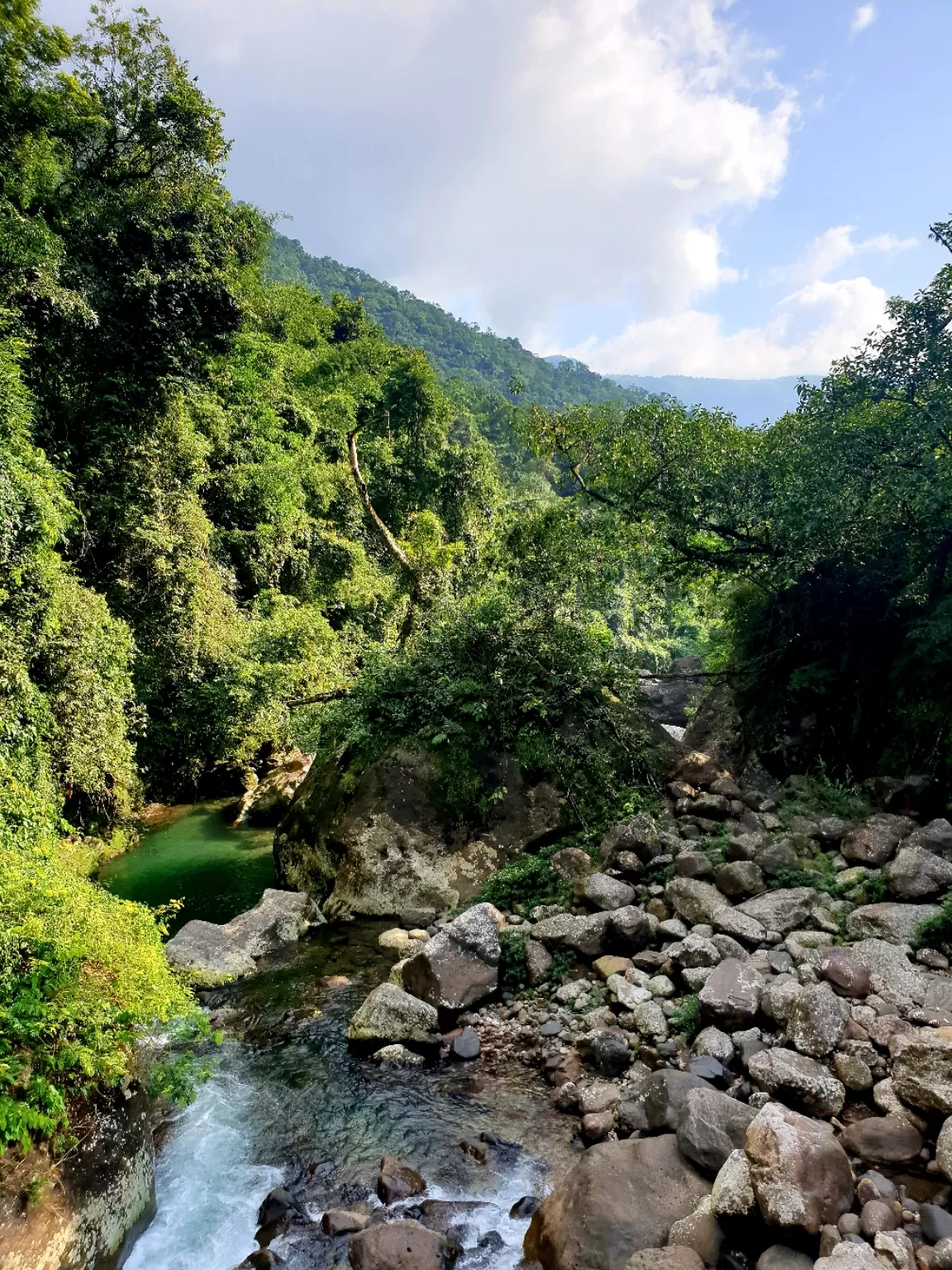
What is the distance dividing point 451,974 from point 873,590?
964 cm

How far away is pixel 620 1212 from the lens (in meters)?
5.03

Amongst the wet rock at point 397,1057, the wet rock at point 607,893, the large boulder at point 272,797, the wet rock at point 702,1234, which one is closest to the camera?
the wet rock at point 702,1234

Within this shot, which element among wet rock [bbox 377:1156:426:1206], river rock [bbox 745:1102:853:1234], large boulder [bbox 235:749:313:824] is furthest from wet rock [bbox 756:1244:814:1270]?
large boulder [bbox 235:749:313:824]

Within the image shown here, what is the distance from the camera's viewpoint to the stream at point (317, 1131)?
5594mm

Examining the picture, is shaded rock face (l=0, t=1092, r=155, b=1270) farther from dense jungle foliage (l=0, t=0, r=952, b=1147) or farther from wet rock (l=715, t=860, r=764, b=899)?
wet rock (l=715, t=860, r=764, b=899)

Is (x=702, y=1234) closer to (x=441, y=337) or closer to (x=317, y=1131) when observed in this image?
(x=317, y=1131)

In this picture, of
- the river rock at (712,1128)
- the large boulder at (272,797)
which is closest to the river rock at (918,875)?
the river rock at (712,1128)

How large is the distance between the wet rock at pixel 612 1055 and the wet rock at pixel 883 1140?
2309 millimetres

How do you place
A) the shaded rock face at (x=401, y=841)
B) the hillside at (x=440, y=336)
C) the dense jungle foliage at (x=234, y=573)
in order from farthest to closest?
1. the hillside at (x=440, y=336)
2. the shaded rock face at (x=401, y=841)
3. the dense jungle foliage at (x=234, y=573)

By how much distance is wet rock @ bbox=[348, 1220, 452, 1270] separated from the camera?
16.4ft

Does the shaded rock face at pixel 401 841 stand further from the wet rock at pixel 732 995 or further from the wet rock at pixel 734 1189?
the wet rock at pixel 734 1189

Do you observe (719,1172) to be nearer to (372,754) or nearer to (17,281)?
(372,754)

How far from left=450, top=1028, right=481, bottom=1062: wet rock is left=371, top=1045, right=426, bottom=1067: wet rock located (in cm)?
37

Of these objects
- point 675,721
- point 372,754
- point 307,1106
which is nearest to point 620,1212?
point 307,1106
